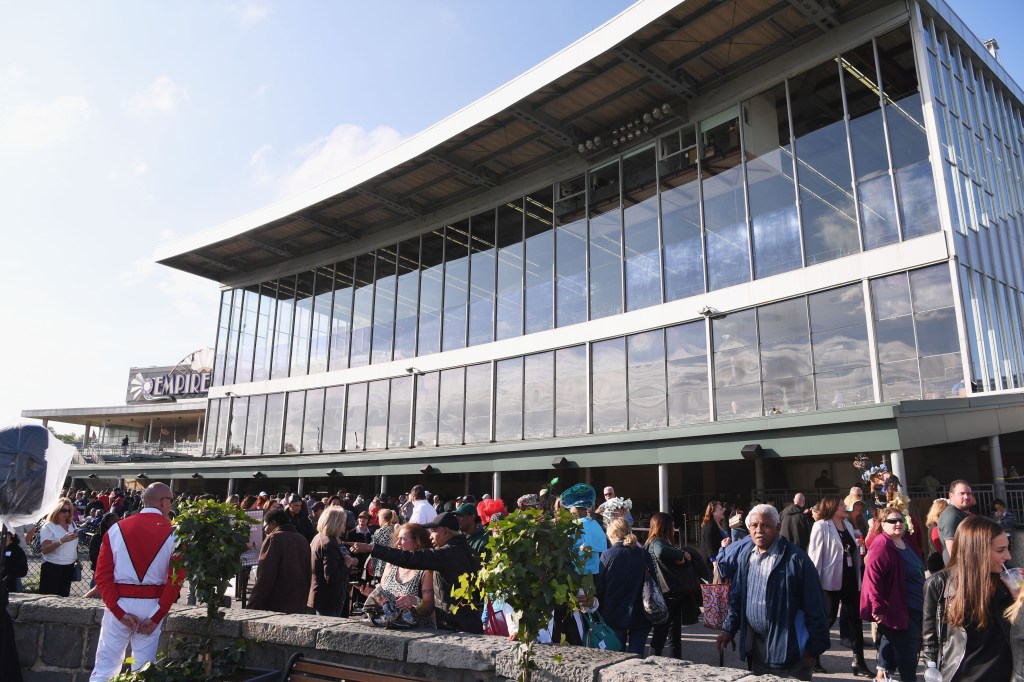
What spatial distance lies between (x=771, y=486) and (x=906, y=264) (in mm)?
8509

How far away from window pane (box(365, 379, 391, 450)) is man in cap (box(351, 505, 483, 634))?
70.2 feet

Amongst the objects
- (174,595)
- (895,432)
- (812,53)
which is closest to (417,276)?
(812,53)

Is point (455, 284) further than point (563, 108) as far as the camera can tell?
Yes

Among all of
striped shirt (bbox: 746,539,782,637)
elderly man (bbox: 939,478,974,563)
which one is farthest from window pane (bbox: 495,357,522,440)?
striped shirt (bbox: 746,539,782,637)

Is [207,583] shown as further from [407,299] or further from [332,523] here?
[407,299]

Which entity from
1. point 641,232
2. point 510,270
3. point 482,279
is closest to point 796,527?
point 641,232

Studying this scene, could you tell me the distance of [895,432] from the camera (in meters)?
13.0

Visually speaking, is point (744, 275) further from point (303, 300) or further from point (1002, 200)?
point (303, 300)

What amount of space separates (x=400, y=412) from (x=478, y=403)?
4.01 metres

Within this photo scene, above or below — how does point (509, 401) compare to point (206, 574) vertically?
above

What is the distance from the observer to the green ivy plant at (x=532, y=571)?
366cm

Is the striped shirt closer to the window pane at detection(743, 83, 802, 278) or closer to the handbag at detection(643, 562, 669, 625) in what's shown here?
the handbag at detection(643, 562, 669, 625)

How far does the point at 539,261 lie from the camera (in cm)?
2269

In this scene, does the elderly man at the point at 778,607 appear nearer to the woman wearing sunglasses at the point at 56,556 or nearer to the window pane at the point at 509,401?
the woman wearing sunglasses at the point at 56,556
